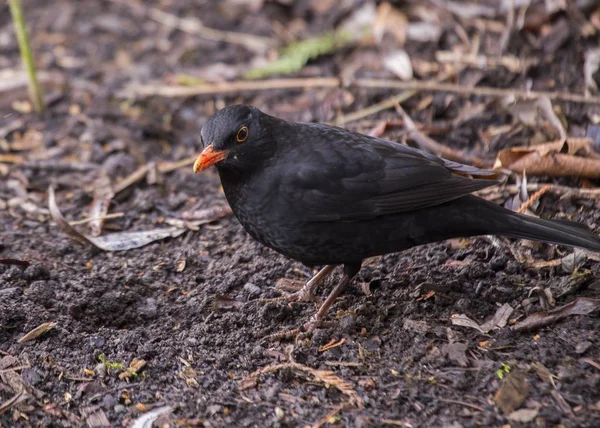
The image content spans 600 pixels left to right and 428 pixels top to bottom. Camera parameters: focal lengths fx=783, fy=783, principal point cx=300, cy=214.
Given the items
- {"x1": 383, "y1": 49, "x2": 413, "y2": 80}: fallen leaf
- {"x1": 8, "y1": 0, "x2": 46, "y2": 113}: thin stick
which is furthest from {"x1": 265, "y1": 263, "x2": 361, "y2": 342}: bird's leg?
{"x1": 8, "y1": 0, "x2": 46, "y2": 113}: thin stick

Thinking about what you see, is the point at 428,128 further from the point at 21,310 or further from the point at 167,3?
the point at 167,3

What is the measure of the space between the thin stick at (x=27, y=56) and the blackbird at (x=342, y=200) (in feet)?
10.3

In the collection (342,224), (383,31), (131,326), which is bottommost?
(131,326)

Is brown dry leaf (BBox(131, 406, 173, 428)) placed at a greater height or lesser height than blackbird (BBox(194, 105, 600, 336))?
lesser

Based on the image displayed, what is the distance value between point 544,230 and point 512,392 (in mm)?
1164

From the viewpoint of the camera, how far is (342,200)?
184 inches

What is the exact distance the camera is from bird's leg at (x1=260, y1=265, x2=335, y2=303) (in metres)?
5.00

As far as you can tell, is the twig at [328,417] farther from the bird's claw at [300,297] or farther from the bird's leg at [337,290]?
the bird's claw at [300,297]

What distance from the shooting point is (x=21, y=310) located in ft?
15.0

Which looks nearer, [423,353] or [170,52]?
[423,353]

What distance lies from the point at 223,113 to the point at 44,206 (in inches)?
88.2

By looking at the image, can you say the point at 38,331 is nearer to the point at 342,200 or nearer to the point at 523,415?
the point at 342,200

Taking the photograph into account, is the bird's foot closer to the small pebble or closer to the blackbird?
the small pebble

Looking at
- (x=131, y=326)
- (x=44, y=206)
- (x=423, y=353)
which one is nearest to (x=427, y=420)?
(x=423, y=353)
